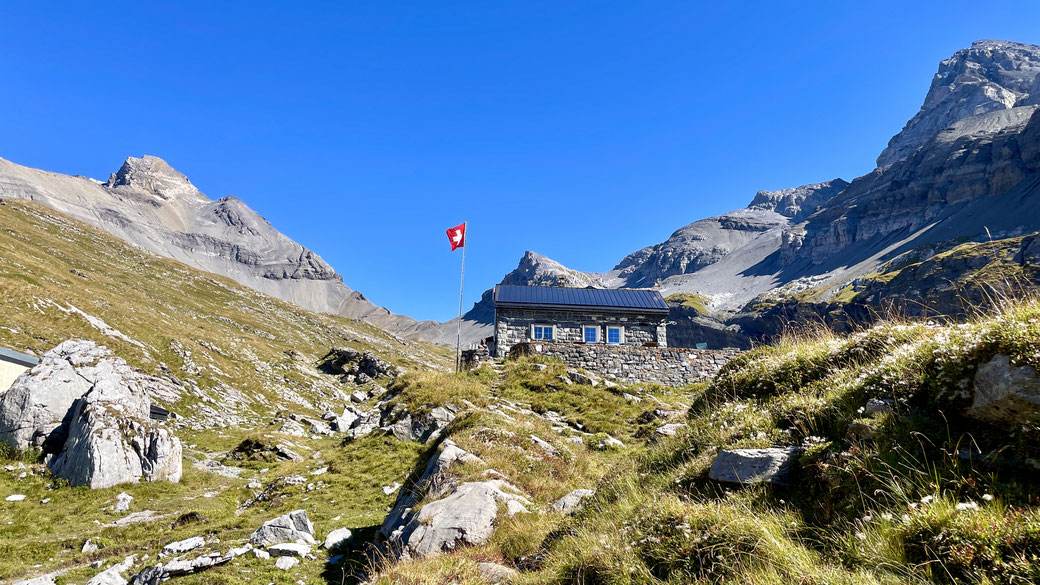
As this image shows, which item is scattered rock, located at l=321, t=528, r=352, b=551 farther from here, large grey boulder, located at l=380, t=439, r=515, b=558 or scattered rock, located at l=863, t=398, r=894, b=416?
scattered rock, located at l=863, t=398, r=894, b=416

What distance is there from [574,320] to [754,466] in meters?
32.7

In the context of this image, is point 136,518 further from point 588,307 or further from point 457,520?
point 588,307

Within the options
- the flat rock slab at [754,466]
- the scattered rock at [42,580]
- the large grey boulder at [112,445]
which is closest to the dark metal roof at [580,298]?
the large grey boulder at [112,445]

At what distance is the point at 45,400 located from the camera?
73.4 feet

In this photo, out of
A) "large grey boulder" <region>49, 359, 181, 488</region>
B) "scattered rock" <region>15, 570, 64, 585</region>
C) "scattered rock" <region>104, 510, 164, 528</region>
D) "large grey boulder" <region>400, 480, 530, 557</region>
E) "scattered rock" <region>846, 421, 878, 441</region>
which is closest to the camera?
"scattered rock" <region>846, 421, 878, 441</region>

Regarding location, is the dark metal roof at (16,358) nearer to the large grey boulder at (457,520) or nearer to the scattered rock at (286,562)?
the scattered rock at (286,562)

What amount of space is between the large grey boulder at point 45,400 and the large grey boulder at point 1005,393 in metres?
31.6

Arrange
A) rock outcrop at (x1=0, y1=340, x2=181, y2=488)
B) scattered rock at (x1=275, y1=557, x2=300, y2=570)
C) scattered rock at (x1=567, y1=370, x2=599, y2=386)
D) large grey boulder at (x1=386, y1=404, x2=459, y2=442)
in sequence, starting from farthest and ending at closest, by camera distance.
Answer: scattered rock at (x1=567, y1=370, x2=599, y2=386) → large grey boulder at (x1=386, y1=404, x2=459, y2=442) → rock outcrop at (x1=0, y1=340, x2=181, y2=488) → scattered rock at (x1=275, y1=557, x2=300, y2=570)

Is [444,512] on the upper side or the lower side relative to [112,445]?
upper

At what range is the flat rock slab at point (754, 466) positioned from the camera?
671 cm

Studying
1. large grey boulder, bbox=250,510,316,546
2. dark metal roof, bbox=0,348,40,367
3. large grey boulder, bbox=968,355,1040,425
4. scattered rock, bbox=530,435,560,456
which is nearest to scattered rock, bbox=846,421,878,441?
large grey boulder, bbox=968,355,1040,425

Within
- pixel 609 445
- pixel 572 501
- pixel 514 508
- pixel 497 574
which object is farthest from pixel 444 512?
pixel 609 445

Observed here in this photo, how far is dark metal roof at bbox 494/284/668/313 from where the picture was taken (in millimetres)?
39406

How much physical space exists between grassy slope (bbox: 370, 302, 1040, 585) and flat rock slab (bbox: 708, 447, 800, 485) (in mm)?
178
